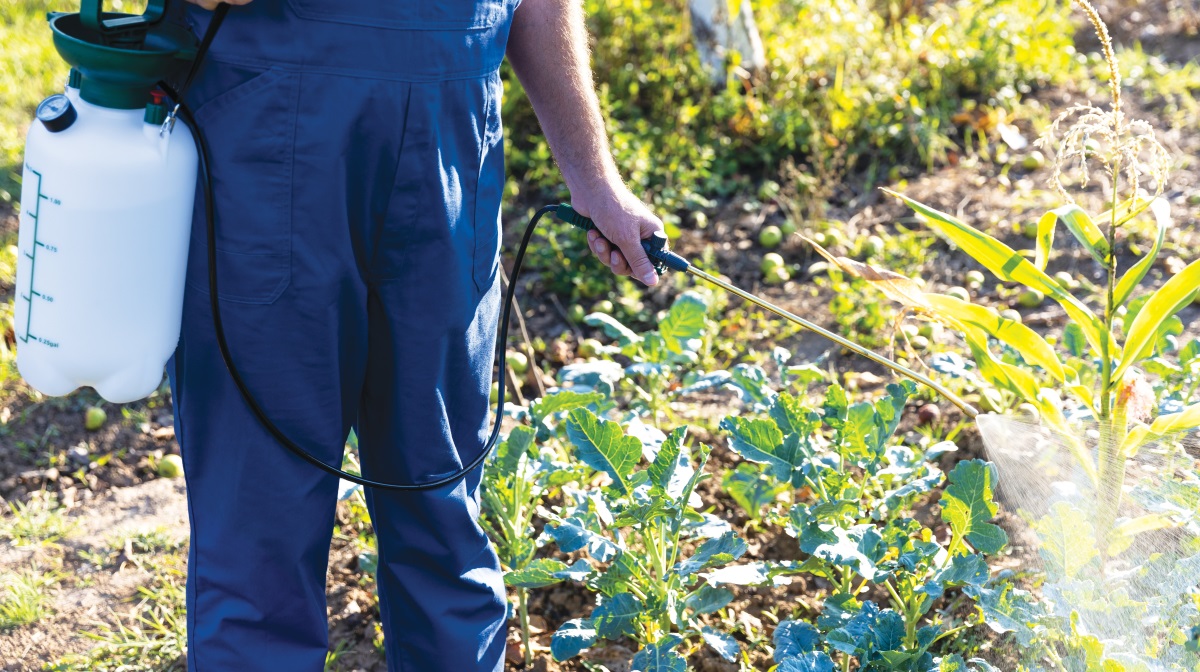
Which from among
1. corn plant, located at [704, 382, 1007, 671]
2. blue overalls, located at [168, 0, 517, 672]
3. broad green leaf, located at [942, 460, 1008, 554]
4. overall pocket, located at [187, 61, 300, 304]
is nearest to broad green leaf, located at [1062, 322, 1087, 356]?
corn plant, located at [704, 382, 1007, 671]

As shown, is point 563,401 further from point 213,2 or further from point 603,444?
point 213,2

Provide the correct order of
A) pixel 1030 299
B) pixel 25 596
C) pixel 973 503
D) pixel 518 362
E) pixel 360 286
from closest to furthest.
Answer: pixel 360 286, pixel 973 503, pixel 25 596, pixel 518 362, pixel 1030 299

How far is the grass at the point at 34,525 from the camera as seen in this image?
2.69 metres

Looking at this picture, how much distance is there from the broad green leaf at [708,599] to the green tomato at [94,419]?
1926 mm

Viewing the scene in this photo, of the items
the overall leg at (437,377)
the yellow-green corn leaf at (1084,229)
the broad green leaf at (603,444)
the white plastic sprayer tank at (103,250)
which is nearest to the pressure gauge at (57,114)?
the white plastic sprayer tank at (103,250)

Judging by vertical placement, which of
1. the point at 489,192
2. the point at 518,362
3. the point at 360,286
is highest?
the point at 489,192

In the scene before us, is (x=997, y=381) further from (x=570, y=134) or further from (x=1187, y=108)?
(x=1187, y=108)

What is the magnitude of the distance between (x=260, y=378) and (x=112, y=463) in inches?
66.1

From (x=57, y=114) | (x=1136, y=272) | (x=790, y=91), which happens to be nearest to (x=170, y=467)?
(x=57, y=114)

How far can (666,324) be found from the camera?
2.50 metres

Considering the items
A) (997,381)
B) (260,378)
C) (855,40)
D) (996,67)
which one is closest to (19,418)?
(260,378)

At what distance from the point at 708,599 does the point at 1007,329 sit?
2.60ft

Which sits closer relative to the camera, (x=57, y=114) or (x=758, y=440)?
(x=57, y=114)

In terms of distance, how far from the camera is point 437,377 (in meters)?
1.73
